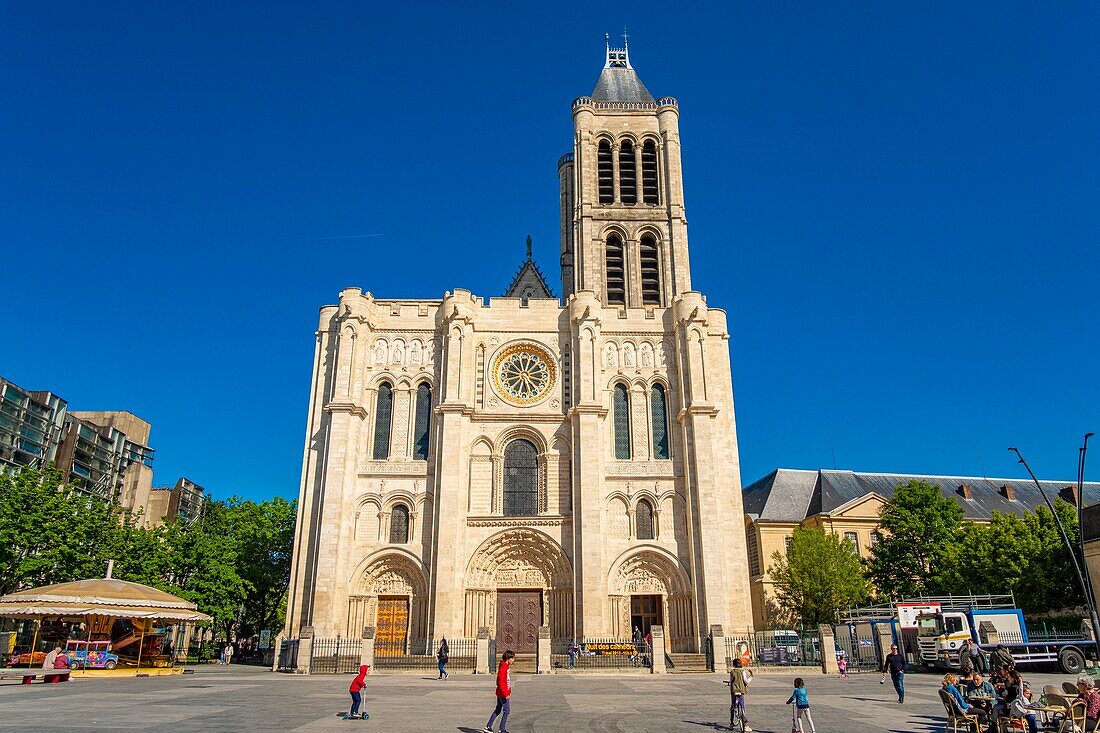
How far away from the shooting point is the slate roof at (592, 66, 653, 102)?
46844 mm

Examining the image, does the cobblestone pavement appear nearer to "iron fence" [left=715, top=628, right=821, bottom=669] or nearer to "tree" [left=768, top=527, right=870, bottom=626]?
"iron fence" [left=715, top=628, right=821, bottom=669]

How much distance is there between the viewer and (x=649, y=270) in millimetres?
40969

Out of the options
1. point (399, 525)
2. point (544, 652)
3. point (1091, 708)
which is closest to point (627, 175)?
point (399, 525)

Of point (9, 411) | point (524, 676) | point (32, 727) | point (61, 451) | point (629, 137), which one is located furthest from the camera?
point (61, 451)

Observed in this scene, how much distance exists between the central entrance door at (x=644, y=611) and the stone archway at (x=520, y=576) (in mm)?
2922

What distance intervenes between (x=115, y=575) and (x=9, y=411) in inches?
1189

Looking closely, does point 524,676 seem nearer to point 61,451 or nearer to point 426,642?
point 426,642

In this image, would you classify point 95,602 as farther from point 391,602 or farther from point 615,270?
point 615,270

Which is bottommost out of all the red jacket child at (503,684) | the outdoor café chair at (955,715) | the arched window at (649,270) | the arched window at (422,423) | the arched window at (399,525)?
the outdoor café chair at (955,715)

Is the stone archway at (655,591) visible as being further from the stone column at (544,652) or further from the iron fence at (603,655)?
the stone column at (544,652)

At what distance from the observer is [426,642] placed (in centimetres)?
3008

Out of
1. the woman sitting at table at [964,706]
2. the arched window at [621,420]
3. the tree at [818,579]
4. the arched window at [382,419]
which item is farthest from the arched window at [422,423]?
the woman sitting at table at [964,706]

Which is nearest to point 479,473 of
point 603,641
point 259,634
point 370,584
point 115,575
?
point 370,584

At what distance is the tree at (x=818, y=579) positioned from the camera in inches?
1384
